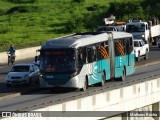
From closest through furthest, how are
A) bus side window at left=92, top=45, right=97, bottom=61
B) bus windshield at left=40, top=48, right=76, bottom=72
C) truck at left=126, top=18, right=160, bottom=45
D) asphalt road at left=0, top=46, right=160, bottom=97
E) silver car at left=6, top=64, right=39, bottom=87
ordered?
bus windshield at left=40, top=48, right=76, bottom=72, asphalt road at left=0, top=46, right=160, bottom=97, bus side window at left=92, top=45, right=97, bottom=61, silver car at left=6, top=64, right=39, bottom=87, truck at left=126, top=18, right=160, bottom=45

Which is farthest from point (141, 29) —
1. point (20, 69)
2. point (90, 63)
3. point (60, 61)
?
point (60, 61)

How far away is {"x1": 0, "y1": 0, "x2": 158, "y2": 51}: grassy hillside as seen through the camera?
87.3m

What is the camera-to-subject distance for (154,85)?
111ft

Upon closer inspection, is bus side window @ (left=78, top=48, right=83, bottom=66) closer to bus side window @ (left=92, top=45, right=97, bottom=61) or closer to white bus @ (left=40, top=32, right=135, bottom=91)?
white bus @ (left=40, top=32, right=135, bottom=91)

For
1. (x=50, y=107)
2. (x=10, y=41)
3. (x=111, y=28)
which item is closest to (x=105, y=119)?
(x=50, y=107)

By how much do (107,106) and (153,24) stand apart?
43.6m

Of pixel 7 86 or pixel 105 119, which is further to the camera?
pixel 7 86

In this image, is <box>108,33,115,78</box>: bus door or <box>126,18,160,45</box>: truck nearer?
<box>108,33,115,78</box>: bus door

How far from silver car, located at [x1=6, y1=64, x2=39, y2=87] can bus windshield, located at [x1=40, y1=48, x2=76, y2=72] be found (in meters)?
4.48

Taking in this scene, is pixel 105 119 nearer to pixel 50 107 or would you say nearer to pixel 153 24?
pixel 50 107

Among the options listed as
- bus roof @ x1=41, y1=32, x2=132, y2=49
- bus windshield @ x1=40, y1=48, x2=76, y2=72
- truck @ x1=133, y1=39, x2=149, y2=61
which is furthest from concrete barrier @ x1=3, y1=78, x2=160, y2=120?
truck @ x1=133, y1=39, x2=149, y2=61

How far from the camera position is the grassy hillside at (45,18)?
87.3 m

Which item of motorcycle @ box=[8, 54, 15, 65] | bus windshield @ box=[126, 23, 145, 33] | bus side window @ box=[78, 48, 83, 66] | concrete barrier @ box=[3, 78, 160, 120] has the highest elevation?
bus side window @ box=[78, 48, 83, 66]

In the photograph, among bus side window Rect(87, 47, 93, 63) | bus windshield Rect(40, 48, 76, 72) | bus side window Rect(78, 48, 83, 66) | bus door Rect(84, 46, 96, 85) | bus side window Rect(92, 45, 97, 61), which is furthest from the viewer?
bus side window Rect(92, 45, 97, 61)
